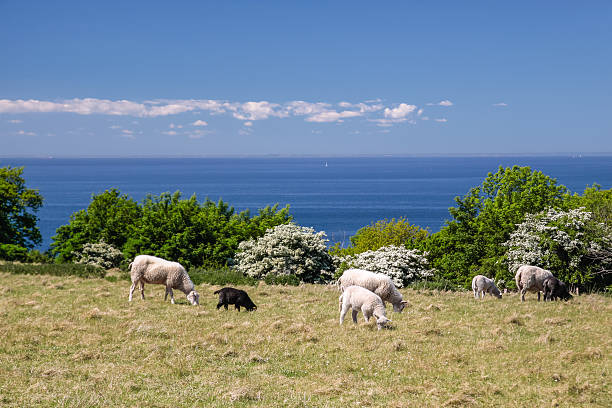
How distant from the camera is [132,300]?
23.0 m

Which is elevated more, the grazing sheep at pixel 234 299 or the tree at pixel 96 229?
the grazing sheep at pixel 234 299

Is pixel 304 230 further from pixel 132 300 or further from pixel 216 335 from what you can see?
pixel 216 335

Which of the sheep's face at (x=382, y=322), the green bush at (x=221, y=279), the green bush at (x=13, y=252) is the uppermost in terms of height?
the sheep's face at (x=382, y=322)

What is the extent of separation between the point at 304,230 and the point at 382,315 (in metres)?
25.5

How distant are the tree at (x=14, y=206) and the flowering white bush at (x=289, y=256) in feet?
106

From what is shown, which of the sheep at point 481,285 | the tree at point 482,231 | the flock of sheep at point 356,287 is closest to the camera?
the flock of sheep at point 356,287

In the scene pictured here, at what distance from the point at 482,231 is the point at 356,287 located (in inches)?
1204

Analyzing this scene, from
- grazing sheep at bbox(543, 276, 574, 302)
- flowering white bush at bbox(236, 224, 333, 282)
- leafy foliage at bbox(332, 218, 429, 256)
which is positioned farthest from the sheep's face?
leafy foliage at bbox(332, 218, 429, 256)

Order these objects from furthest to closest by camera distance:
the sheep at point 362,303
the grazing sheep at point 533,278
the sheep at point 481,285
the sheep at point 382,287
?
the sheep at point 481,285, the grazing sheep at point 533,278, the sheep at point 382,287, the sheep at point 362,303

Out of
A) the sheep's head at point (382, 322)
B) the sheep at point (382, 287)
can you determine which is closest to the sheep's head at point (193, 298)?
the sheep at point (382, 287)

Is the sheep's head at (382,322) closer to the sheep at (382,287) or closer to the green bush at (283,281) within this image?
the sheep at (382,287)

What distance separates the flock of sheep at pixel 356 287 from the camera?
59.5ft

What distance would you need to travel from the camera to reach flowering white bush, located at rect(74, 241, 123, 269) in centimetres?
5144

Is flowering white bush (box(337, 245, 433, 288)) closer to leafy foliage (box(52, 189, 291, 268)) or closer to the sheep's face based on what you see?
leafy foliage (box(52, 189, 291, 268))
